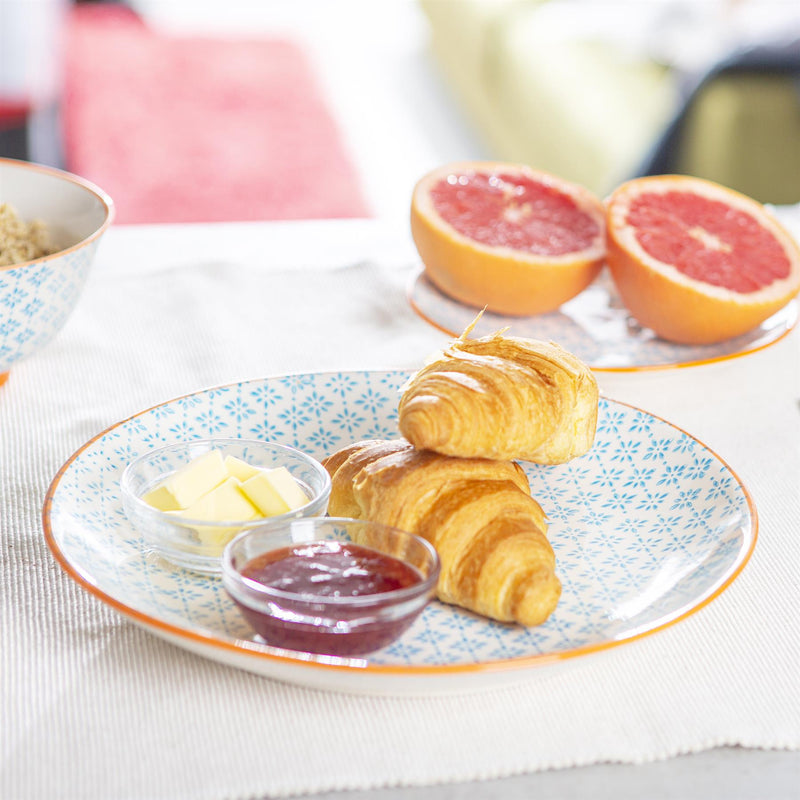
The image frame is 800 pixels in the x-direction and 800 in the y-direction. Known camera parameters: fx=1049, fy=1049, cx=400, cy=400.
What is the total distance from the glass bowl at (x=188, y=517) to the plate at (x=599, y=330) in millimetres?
428

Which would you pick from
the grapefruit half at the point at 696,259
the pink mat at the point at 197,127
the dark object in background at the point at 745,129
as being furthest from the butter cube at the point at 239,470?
the pink mat at the point at 197,127

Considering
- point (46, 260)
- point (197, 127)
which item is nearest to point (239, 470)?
point (46, 260)

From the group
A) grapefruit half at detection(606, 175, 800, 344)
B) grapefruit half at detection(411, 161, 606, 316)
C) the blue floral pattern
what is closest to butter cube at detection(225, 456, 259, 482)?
the blue floral pattern

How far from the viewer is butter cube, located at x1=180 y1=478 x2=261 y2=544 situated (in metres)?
0.89

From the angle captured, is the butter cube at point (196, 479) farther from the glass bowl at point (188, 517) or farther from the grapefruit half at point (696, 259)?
the grapefruit half at point (696, 259)

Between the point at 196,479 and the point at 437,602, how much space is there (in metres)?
0.24

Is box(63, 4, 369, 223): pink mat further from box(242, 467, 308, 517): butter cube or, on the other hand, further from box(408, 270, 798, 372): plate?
box(242, 467, 308, 517): butter cube

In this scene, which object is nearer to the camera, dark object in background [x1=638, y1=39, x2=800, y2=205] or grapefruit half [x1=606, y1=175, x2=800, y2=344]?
grapefruit half [x1=606, y1=175, x2=800, y2=344]

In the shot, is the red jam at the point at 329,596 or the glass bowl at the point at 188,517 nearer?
the red jam at the point at 329,596

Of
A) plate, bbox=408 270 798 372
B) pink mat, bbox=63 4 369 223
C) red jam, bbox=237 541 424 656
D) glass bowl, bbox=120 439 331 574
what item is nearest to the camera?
red jam, bbox=237 541 424 656

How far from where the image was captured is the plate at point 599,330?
55.4 inches

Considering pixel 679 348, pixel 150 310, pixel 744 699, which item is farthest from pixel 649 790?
pixel 150 310

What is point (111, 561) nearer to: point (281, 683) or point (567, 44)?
point (281, 683)

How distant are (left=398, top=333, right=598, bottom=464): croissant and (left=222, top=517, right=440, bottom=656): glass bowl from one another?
0.35 feet
